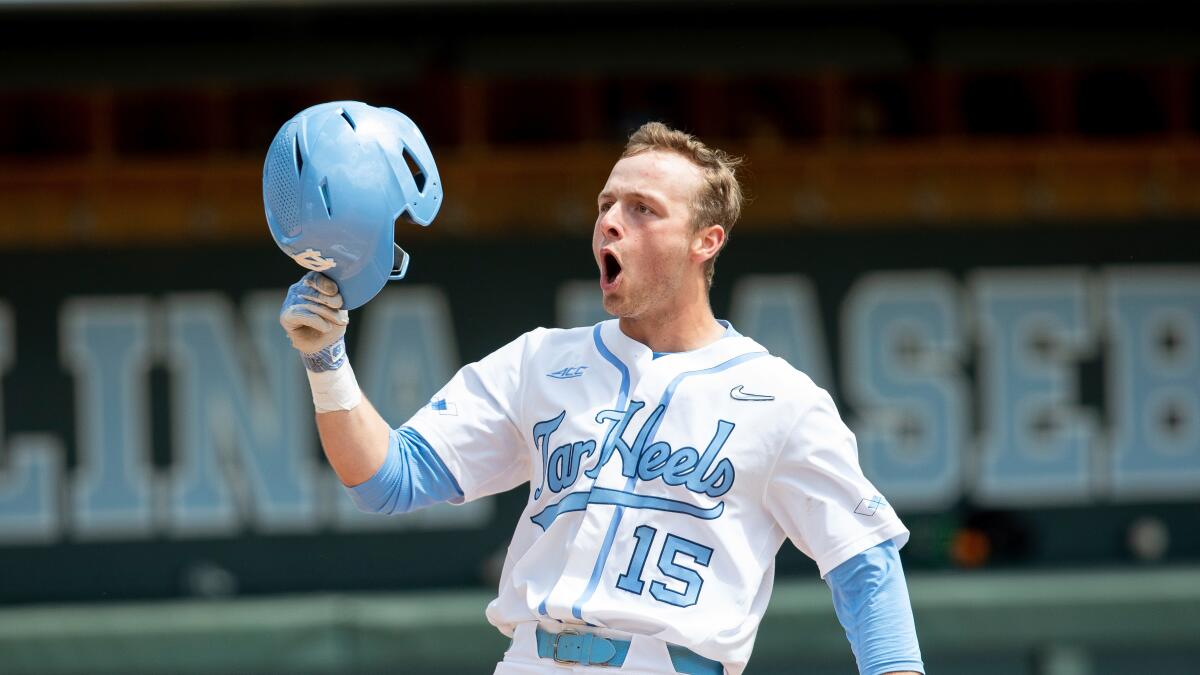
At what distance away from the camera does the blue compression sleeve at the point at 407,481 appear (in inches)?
99.5

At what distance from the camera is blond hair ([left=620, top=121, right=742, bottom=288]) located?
8.63ft

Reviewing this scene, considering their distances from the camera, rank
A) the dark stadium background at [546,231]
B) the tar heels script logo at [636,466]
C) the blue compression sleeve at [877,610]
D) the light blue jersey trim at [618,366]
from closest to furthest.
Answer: the blue compression sleeve at [877,610] → the tar heels script logo at [636,466] → the light blue jersey trim at [618,366] → the dark stadium background at [546,231]

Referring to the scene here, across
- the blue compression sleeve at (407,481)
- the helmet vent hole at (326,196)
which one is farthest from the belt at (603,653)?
the helmet vent hole at (326,196)

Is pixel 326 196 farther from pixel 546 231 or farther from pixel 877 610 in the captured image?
pixel 546 231

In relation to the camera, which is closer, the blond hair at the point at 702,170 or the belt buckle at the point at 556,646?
the belt buckle at the point at 556,646

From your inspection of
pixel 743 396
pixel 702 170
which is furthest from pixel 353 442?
pixel 702 170

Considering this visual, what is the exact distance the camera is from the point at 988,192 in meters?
7.31

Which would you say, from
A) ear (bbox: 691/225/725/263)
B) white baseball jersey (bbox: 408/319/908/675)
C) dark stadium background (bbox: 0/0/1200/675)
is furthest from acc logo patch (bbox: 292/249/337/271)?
dark stadium background (bbox: 0/0/1200/675)

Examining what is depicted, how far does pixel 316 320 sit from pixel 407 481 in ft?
1.11

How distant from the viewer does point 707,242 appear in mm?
2650

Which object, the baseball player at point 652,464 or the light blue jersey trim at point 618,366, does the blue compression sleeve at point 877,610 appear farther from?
the light blue jersey trim at point 618,366

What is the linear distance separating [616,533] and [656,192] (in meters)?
0.54

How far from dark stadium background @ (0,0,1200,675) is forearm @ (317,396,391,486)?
3762mm

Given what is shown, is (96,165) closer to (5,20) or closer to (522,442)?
(5,20)
